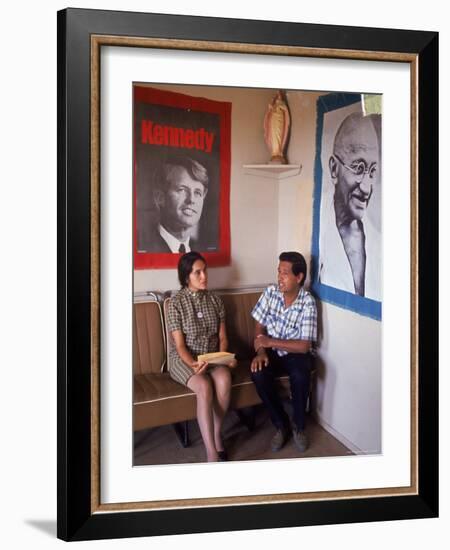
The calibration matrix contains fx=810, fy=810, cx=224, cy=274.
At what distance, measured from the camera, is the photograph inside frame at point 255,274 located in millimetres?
2479

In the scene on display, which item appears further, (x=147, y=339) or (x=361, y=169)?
(x=361, y=169)

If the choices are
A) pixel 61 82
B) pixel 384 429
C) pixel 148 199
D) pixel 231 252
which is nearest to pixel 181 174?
pixel 148 199

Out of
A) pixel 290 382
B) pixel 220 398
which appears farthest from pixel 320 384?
pixel 220 398

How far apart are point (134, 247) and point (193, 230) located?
0.19 m

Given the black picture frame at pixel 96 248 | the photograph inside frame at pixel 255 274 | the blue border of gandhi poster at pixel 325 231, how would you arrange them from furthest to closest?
1. the blue border of gandhi poster at pixel 325 231
2. the photograph inside frame at pixel 255 274
3. the black picture frame at pixel 96 248

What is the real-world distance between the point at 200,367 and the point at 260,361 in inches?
7.8

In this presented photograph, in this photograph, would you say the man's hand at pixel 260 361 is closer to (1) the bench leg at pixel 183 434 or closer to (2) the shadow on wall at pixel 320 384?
(2) the shadow on wall at pixel 320 384

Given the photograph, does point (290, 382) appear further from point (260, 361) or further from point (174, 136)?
point (174, 136)

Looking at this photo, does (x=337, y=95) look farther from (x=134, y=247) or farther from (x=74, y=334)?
(x=74, y=334)

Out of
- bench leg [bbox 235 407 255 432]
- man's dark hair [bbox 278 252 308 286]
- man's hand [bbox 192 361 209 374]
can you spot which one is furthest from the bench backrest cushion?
man's dark hair [bbox 278 252 308 286]

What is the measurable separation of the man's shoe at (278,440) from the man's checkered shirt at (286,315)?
25 cm

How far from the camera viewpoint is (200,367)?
2551 millimetres

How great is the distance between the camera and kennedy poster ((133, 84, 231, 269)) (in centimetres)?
245

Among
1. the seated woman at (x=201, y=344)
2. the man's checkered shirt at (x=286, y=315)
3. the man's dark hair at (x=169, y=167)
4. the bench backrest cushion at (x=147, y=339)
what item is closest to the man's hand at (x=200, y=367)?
the seated woman at (x=201, y=344)
